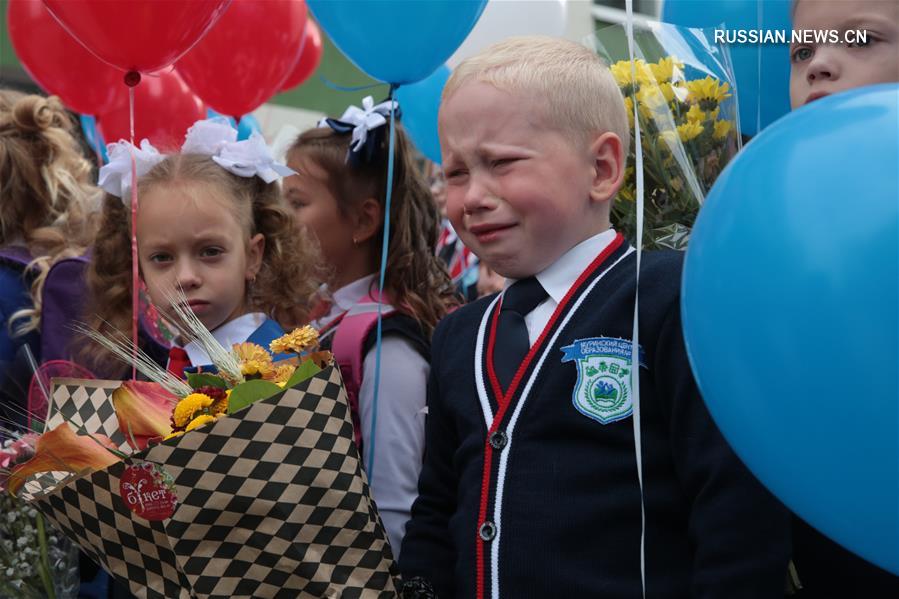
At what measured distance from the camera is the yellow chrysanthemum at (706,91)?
2.30 m

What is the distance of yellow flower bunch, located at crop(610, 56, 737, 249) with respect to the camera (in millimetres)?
2250

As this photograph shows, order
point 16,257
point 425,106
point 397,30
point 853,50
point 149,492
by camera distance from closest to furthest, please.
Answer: point 149,492 → point 853,50 → point 397,30 → point 16,257 → point 425,106

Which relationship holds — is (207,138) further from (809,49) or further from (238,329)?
(809,49)

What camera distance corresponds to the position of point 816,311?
1.33m

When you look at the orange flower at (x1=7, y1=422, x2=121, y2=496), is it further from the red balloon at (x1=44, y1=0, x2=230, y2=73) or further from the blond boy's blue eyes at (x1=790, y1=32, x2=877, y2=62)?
the blond boy's blue eyes at (x1=790, y1=32, x2=877, y2=62)

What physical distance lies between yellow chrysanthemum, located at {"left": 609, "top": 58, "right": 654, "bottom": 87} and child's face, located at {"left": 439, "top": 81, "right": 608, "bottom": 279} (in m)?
0.31

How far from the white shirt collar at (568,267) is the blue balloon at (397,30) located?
3.60 feet

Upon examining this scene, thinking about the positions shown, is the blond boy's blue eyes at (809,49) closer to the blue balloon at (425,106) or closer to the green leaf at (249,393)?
the green leaf at (249,393)

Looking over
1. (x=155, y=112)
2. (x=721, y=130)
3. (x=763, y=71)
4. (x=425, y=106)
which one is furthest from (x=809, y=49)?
(x=155, y=112)

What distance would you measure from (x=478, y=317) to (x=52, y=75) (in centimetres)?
253

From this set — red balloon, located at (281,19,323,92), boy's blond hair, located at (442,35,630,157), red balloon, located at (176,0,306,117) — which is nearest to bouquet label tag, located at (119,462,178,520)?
boy's blond hair, located at (442,35,630,157)

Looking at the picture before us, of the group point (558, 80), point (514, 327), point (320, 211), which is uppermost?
point (558, 80)

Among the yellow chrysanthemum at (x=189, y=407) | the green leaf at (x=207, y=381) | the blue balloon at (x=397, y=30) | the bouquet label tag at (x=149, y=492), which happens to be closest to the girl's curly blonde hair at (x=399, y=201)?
the blue balloon at (x=397, y=30)

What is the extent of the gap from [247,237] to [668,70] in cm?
122
